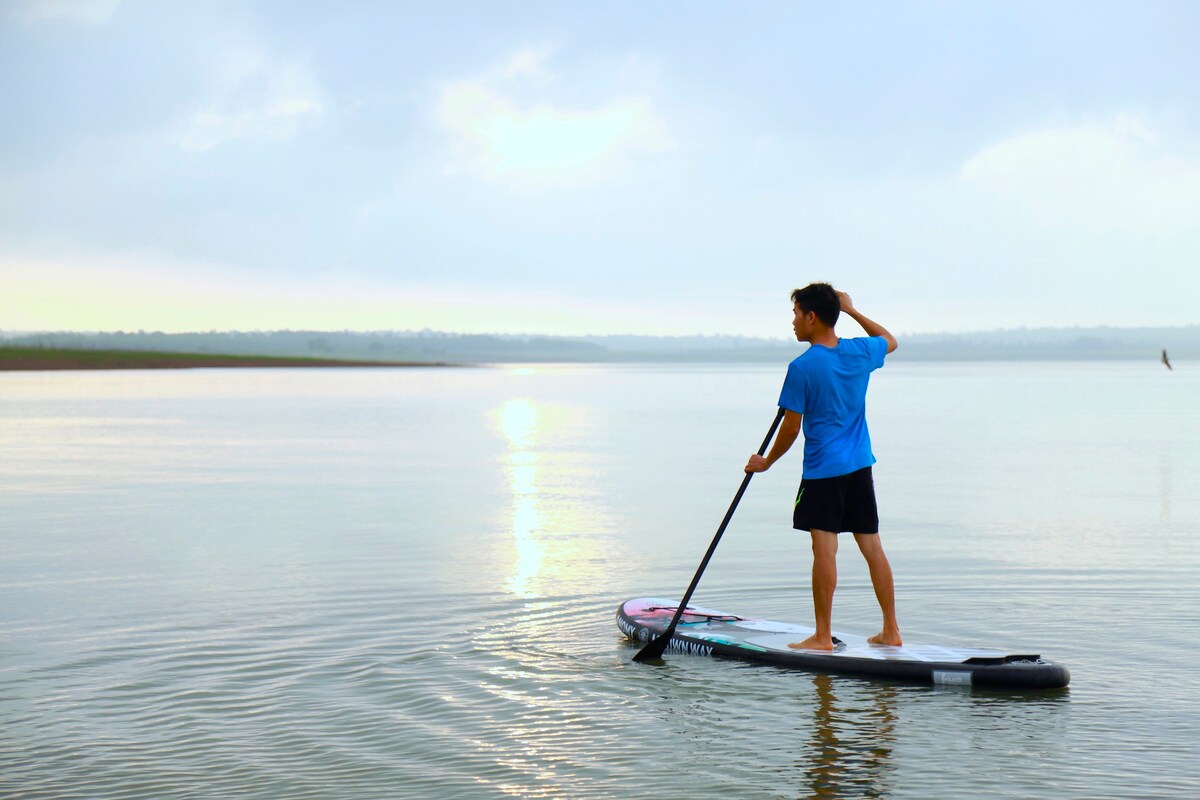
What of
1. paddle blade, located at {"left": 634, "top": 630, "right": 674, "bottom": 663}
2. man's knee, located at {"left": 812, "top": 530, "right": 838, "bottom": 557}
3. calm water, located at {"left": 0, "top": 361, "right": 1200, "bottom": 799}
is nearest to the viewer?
calm water, located at {"left": 0, "top": 361, "right": 1200, "bottom": 799}

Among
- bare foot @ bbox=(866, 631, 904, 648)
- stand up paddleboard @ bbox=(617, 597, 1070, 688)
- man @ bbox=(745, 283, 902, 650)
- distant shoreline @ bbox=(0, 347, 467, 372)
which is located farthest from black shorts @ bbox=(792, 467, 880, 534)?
distant shoreline @ bbox=(0, 347, 467, 372)

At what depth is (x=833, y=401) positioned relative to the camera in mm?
7211

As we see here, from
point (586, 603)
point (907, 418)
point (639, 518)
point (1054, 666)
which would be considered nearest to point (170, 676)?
point (586, 603)

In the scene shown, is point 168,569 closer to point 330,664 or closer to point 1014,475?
point 330,664

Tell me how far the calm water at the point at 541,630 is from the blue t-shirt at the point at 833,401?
124 cm

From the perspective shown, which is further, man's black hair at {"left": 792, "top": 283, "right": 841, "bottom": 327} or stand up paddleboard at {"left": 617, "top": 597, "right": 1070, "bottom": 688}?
man's black hair at {"left": 792, "top": 283, "right": 841, "bottom": 327}

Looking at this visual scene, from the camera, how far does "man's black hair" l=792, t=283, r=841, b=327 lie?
23.8 feet

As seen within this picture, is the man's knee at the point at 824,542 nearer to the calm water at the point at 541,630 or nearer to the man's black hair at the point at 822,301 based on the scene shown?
the calm water at the point at 541,630

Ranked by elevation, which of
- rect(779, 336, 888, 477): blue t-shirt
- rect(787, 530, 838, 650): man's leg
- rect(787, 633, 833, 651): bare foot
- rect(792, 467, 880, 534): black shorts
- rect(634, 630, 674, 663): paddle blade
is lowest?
rect(634, 630, 674, 663): paddle blade

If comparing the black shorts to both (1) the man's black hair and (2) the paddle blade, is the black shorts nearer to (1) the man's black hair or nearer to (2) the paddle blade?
(1) the man's black hair

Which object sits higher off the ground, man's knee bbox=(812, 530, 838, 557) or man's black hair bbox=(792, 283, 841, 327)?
man's black hair bbox=(792, 283, 841, 327)

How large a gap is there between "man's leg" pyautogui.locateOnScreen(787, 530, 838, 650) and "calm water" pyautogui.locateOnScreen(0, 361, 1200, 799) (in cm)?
32

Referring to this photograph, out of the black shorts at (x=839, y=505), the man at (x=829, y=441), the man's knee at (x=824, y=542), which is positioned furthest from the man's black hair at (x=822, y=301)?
the man's knee at (x=824, y=542)

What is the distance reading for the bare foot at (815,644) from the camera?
288 inches
